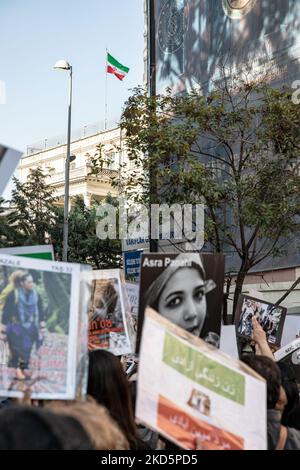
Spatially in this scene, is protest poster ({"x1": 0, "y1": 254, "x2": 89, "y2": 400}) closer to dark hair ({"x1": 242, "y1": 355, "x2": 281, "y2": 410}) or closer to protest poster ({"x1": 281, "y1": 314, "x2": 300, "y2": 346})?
dark hair ({"x1": 242, "y1": 355, "x2": 281, "y2": 410})

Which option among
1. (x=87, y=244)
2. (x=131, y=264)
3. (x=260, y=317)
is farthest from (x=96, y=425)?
(x=87, y=244)

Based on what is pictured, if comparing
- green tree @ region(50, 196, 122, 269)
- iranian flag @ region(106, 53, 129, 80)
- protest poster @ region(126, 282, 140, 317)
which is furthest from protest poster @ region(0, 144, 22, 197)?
iranian flag @ region(106, 53, 129, 80)

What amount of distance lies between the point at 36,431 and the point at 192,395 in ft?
2.73

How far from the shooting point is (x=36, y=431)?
180cm

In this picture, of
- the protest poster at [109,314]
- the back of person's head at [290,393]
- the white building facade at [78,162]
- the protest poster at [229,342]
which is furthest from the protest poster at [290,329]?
the white building facade at [78,162]

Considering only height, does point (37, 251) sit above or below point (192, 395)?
above

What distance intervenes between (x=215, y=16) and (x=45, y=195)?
1123 centimetres

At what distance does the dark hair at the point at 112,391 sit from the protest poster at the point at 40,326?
1.61 feet

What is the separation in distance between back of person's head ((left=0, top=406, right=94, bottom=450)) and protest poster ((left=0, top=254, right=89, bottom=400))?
950 millimetres

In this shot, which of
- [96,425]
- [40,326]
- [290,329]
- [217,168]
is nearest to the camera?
[96,425]

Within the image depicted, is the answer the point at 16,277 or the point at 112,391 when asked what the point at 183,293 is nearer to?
the point at 112,391

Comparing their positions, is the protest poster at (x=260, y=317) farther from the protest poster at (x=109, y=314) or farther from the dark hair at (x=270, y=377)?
the dark hair at (x=270, y=377)
